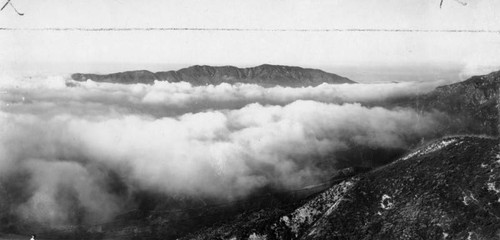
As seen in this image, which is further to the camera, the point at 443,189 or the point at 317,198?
the point at 317,198

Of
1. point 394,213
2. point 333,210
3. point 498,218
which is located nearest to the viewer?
point 498,218

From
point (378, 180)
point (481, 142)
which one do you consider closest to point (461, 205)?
point (481, 142)

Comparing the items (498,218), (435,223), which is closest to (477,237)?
(498,218)

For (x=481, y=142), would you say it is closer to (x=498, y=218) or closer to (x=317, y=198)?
(x=498, y=218)

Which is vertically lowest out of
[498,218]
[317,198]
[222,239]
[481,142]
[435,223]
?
[222,239]

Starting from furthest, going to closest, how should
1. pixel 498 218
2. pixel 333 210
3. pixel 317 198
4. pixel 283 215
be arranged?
pixel 283 215, pixel 317 198, pixel 333 210, pixel 498 218

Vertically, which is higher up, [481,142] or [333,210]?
[481,142]

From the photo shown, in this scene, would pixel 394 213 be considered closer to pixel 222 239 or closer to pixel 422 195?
pixel 422 195
